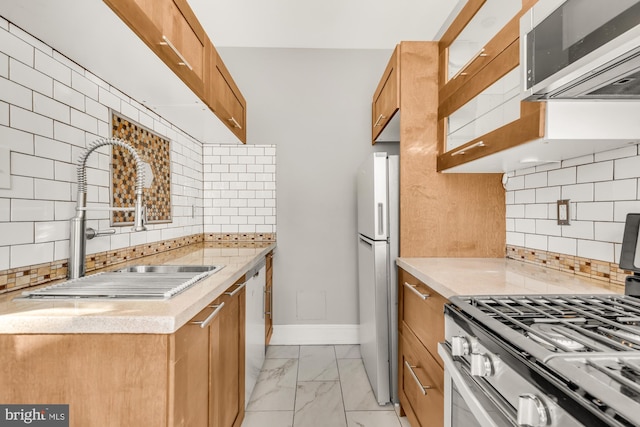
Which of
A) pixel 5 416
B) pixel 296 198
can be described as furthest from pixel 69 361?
pixel 296 198

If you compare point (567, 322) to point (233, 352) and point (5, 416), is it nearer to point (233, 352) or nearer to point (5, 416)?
point (233, 352)

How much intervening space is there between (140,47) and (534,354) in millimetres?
1508

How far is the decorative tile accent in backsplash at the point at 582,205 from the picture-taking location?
1.27 meters

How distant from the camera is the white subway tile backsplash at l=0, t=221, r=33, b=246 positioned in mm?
1092

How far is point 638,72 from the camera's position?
32.9 inches

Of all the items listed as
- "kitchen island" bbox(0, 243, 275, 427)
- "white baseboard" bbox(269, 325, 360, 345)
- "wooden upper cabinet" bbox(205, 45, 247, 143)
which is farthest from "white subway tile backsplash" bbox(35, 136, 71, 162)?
"white baseboard" bbox(269, 325, 360, 345)

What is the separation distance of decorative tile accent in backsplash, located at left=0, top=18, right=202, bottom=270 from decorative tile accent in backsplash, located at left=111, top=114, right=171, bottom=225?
6cm

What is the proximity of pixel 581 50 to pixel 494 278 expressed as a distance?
90 centimetres

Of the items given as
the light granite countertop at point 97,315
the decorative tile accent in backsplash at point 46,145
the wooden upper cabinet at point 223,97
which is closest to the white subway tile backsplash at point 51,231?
the decorative tile accent in backsplash at point 46,145

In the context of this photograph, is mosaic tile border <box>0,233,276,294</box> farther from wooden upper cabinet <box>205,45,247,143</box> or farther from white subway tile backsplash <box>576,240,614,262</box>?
white subway tile backsplash <box>576,240,614,262</box>

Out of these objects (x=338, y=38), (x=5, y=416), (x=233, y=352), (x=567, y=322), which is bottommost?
(x=233, y=352)

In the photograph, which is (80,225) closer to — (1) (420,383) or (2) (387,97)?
(1) (420,383)

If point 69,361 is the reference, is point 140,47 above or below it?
above

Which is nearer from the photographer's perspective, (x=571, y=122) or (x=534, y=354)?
(x=534, y=354)
